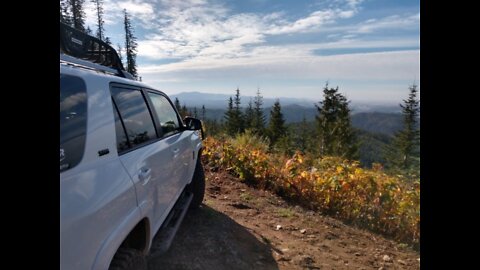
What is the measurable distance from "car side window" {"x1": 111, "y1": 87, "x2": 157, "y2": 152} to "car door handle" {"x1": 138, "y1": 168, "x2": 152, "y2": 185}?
0.67 ft

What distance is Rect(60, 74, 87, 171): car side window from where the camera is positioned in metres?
1.50

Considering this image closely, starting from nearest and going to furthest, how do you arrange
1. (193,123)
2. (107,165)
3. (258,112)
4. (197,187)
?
(107,165) → (193,123) → (197,187) → (258,112)

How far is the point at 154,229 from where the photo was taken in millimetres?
2576

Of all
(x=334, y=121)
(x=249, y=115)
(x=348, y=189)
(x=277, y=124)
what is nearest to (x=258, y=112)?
(x=249, y=115)

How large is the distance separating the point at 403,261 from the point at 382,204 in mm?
1170

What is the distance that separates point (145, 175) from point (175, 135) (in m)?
1.47

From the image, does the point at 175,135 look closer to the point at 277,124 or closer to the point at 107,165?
the point at 107,165

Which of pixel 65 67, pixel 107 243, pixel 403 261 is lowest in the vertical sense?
pixel 403 261

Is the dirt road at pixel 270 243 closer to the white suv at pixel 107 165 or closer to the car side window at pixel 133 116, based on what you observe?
the white suv at pixel 107 165

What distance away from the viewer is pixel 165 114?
374 centimetres

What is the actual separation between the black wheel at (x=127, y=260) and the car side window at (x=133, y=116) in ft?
2.03
